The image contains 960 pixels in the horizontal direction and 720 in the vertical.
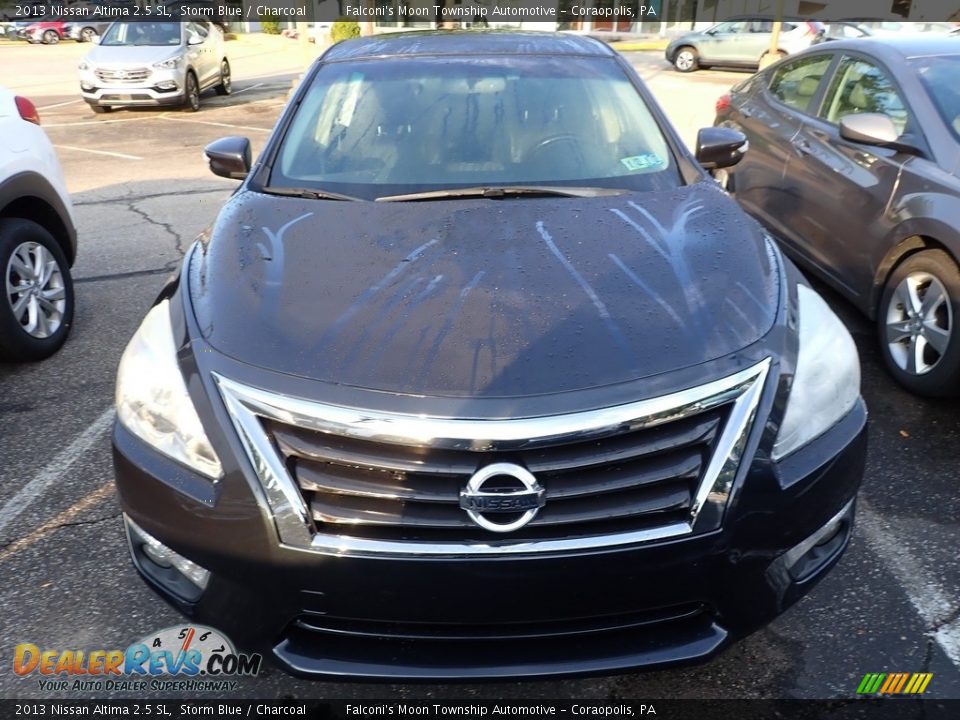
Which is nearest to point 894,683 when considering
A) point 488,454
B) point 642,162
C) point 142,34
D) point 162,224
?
point 488,454

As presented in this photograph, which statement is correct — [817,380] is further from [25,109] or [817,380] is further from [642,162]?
[25,109]

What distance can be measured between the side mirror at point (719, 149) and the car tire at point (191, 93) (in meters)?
11.7

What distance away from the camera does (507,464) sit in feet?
5.58

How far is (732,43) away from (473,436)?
2146 centimetres

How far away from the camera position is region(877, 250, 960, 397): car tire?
141 inches

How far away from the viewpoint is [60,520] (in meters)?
2.93

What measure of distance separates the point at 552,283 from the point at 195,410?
99cm

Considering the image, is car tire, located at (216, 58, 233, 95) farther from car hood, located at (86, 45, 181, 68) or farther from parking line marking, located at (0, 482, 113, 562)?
parking line marking, located at (0, 482, 113, 562)

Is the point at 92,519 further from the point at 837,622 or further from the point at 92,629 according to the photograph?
the point at 837,622

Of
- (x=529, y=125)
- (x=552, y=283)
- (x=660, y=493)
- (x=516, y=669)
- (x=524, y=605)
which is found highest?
(x=529, y=125)

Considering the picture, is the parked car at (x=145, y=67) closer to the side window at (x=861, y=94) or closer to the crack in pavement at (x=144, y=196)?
the crack in pavement at (x=144, y=196)

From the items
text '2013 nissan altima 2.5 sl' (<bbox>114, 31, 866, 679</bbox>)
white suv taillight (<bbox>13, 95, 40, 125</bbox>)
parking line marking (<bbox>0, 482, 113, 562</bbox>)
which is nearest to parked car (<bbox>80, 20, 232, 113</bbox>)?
white suv taillight (<bbox>13, 95, 40, 125</bbox>)

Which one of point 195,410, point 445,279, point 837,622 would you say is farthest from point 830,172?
point 195,410

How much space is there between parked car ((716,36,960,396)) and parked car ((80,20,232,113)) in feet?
34.6
